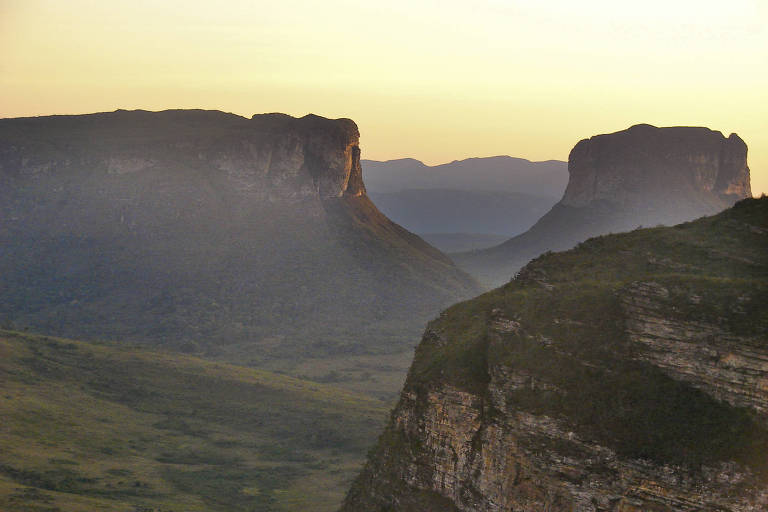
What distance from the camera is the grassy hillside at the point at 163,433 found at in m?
81.2

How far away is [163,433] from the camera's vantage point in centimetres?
10794

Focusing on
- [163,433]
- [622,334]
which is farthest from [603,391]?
[163,433]

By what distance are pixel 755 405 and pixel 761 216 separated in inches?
746

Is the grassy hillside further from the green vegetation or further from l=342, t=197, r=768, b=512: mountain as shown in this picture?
the green vegetation

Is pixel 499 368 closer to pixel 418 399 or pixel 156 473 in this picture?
pixel 418 399

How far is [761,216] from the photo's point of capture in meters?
51.4

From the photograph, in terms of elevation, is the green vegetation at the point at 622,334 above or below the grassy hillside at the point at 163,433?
above

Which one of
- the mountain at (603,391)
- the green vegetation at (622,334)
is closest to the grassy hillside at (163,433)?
the mountain at (603,391)

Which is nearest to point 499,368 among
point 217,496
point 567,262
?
point 567,262

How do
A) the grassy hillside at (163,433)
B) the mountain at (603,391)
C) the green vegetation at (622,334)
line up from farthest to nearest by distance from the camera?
the grassy hillside at (163,433) < the green vegetation at (622,334) < the mountain at (603,391)

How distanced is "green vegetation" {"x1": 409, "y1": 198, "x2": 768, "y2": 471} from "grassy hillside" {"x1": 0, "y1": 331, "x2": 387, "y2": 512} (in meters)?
38.7

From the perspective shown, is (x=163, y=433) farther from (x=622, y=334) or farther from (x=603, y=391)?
(x=603, y=391)

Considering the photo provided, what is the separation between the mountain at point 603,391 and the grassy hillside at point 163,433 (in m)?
35.3

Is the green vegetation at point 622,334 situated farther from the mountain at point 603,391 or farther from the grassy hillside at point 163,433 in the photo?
the grassy hillside at point 163,433
